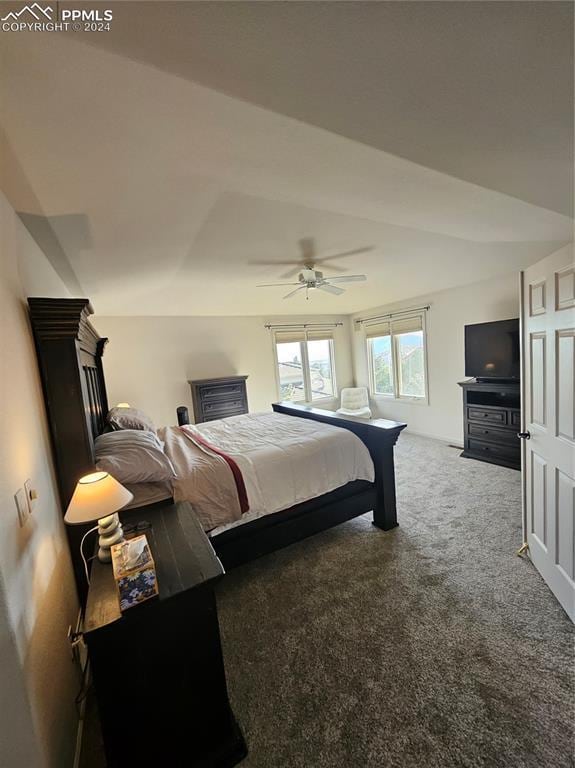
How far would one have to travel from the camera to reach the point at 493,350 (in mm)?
3857

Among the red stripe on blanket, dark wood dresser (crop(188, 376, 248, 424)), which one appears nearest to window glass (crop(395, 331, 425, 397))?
dark wood dresser (crop(188, 376, 248, 424))

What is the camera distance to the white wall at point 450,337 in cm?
408

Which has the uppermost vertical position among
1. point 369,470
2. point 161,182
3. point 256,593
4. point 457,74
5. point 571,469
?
point 161,182

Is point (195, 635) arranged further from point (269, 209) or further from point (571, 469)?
point (269, 209)

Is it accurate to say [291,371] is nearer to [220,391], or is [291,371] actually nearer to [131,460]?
[220,391]

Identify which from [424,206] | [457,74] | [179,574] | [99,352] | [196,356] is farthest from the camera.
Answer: [196,356]

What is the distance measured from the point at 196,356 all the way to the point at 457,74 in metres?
4.83

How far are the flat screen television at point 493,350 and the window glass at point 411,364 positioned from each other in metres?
1.13

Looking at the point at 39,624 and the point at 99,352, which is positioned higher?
the point at 99,352

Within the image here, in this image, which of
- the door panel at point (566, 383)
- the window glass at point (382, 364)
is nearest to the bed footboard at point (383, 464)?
the door panel at point (566, 383)

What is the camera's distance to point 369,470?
2693mm

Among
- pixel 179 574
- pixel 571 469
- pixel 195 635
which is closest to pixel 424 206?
pixel 571 469

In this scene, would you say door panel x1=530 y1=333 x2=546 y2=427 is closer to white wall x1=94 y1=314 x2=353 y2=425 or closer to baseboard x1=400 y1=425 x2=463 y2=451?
baseboard x1=400 y1=425 x2=463 y2=451

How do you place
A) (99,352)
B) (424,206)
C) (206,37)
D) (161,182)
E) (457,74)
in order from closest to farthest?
1. (206,37)
2. (457,74)
3. (161,182)
4. (424,206)
5. (99,352)
